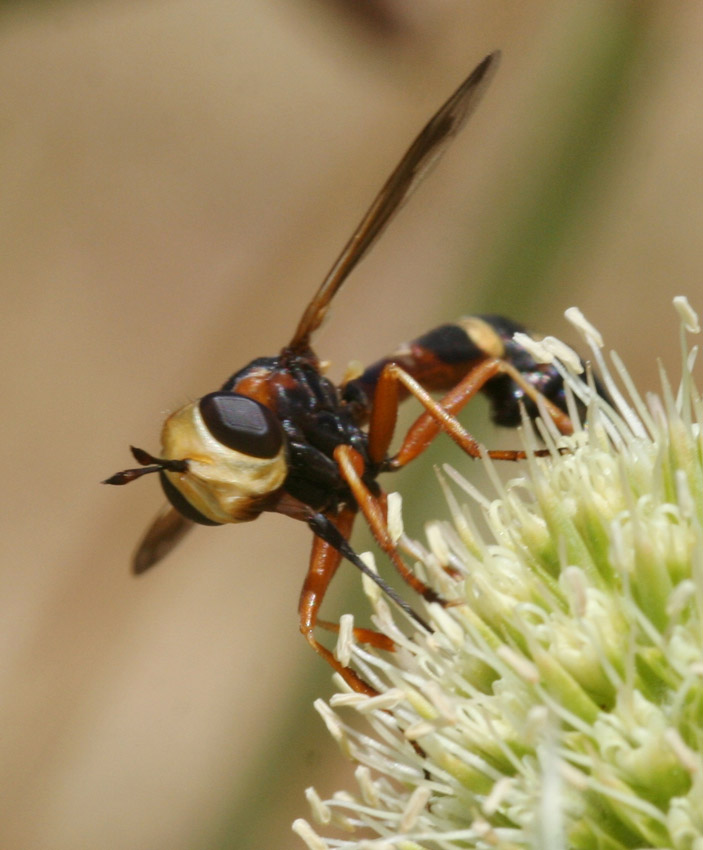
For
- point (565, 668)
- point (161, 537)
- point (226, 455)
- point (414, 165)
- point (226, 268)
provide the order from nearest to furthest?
point (565, 668), point (226, 455), point (414, 165), point (161, 537), point (226, 268)

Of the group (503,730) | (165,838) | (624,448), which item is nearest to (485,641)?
(503,730)

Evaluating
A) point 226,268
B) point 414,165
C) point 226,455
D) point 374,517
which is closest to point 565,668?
point 374,517

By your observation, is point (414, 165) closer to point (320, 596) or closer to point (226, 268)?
point (320, 596)

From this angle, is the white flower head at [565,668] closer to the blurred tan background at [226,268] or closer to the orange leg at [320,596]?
the orange leg at [320,596]

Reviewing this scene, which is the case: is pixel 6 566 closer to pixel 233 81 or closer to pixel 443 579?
pixel 233 81

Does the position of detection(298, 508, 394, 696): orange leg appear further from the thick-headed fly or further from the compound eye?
the compound eye

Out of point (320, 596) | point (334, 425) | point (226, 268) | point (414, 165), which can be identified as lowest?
point (320, 596)
